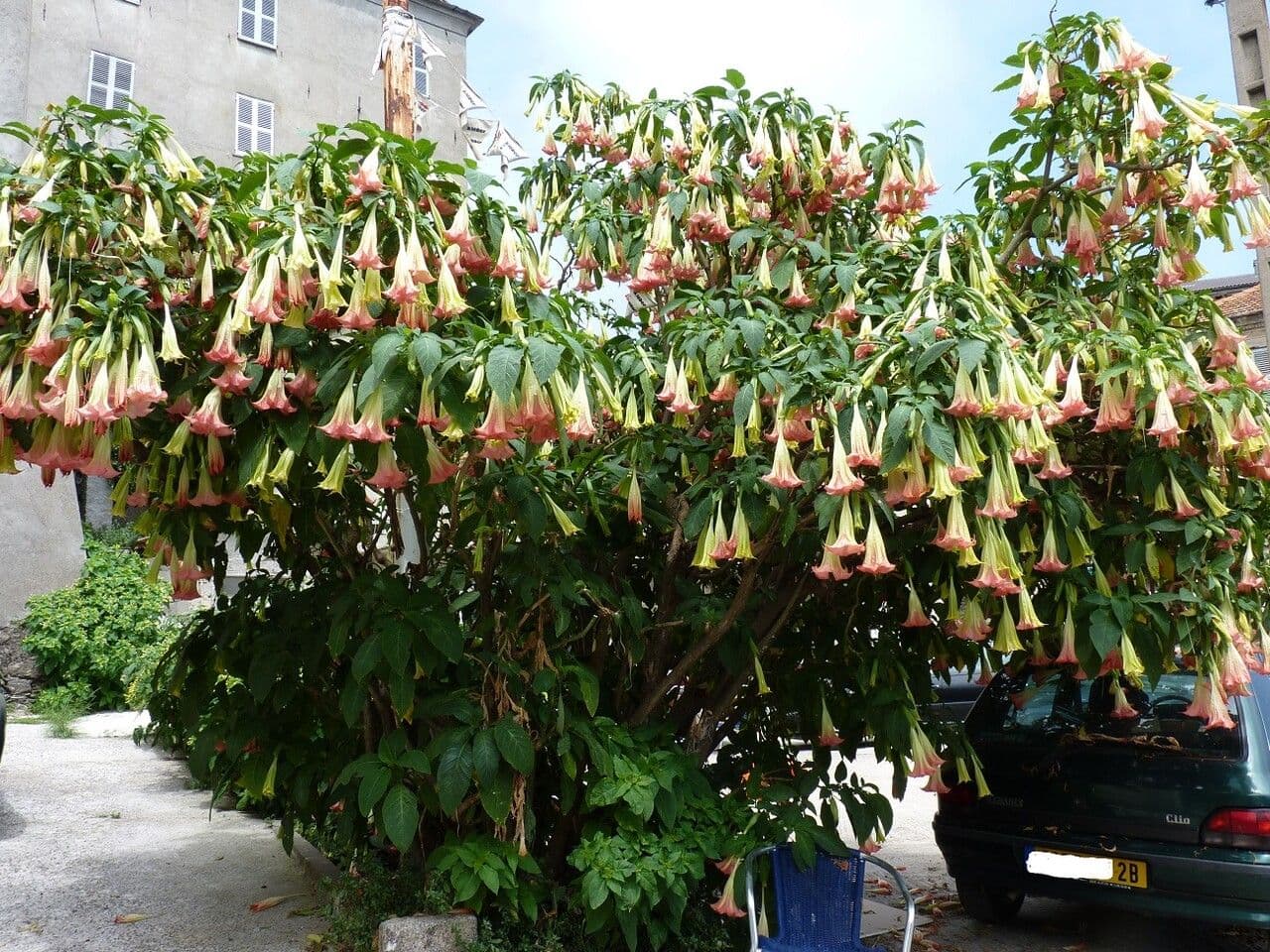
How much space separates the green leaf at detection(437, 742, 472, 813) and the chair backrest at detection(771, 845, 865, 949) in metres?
1.21

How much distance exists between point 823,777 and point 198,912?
118 inches

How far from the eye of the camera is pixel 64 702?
12.6 m

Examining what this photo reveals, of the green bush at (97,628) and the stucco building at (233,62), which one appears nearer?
the green bush at (97,628)

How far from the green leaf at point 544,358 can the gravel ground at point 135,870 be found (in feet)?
9.91

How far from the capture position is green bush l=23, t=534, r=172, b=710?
12734mm

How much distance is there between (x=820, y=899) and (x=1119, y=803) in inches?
58.5

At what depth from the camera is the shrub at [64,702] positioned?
40.9 feet

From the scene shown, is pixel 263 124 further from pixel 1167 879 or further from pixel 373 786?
pixel 1167 879

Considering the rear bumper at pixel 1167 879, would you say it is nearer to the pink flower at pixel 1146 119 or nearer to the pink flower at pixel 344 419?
the pink flower at pixel 1146 119

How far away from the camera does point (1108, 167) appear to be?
13.6 ft

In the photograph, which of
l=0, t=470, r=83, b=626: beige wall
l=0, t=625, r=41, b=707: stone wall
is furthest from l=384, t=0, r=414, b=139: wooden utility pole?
l=0, t=625, r=41, b=707: stone wall

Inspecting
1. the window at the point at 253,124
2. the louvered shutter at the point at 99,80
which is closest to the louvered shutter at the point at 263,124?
the window at the point at 253,124

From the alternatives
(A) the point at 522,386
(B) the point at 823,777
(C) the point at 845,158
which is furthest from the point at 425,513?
(C) the point at 845,158

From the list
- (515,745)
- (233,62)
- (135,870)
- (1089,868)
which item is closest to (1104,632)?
(1089,868)
